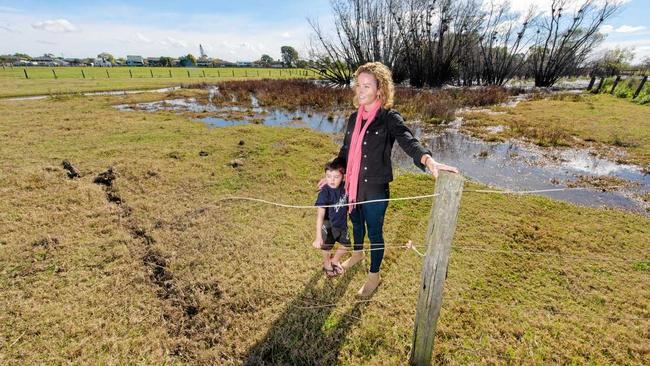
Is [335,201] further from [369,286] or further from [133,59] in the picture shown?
[133,59]

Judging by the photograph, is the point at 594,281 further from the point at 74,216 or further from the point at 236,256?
the point at 74,216

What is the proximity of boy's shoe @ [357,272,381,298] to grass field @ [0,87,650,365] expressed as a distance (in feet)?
0.38

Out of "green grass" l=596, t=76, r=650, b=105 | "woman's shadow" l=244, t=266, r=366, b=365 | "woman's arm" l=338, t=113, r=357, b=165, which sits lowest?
"woman's shadow" l=244, t=266, r=366, b=365

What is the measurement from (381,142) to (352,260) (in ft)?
6.32

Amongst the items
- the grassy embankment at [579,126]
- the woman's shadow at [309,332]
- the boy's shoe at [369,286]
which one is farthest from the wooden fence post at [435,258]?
the grassy embankment at [579,126]

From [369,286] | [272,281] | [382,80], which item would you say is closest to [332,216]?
[369,286]

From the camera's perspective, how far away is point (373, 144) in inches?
111

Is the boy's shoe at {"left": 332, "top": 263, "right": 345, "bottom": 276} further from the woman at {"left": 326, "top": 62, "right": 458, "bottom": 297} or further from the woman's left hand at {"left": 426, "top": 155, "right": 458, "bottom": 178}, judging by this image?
the woman's left hand at {"left": 426, "top": 155, "right": 458, "bottom": 178}

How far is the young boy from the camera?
128 inches

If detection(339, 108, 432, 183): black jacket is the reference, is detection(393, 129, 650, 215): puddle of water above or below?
below

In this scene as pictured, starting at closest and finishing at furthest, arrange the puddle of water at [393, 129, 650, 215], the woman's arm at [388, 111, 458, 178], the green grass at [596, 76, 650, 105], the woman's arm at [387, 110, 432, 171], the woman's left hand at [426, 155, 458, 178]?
the woman's left hand at [426, 155, 458, 178] → the woman's arm at [388, 111, 458, 178] → the woman's arm at [387, 110, 432, 171] → the puddle of water at [393, 129, 650, 215] → the green grass at [596, 76, 650, 105]

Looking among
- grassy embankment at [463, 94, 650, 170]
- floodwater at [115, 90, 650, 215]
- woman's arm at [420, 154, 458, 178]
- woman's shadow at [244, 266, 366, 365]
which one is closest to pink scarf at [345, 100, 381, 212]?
woman's arm at [420, 154, 458, 178]

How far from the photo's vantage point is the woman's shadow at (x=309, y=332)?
9.24ft

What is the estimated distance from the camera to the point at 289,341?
9.75ft
